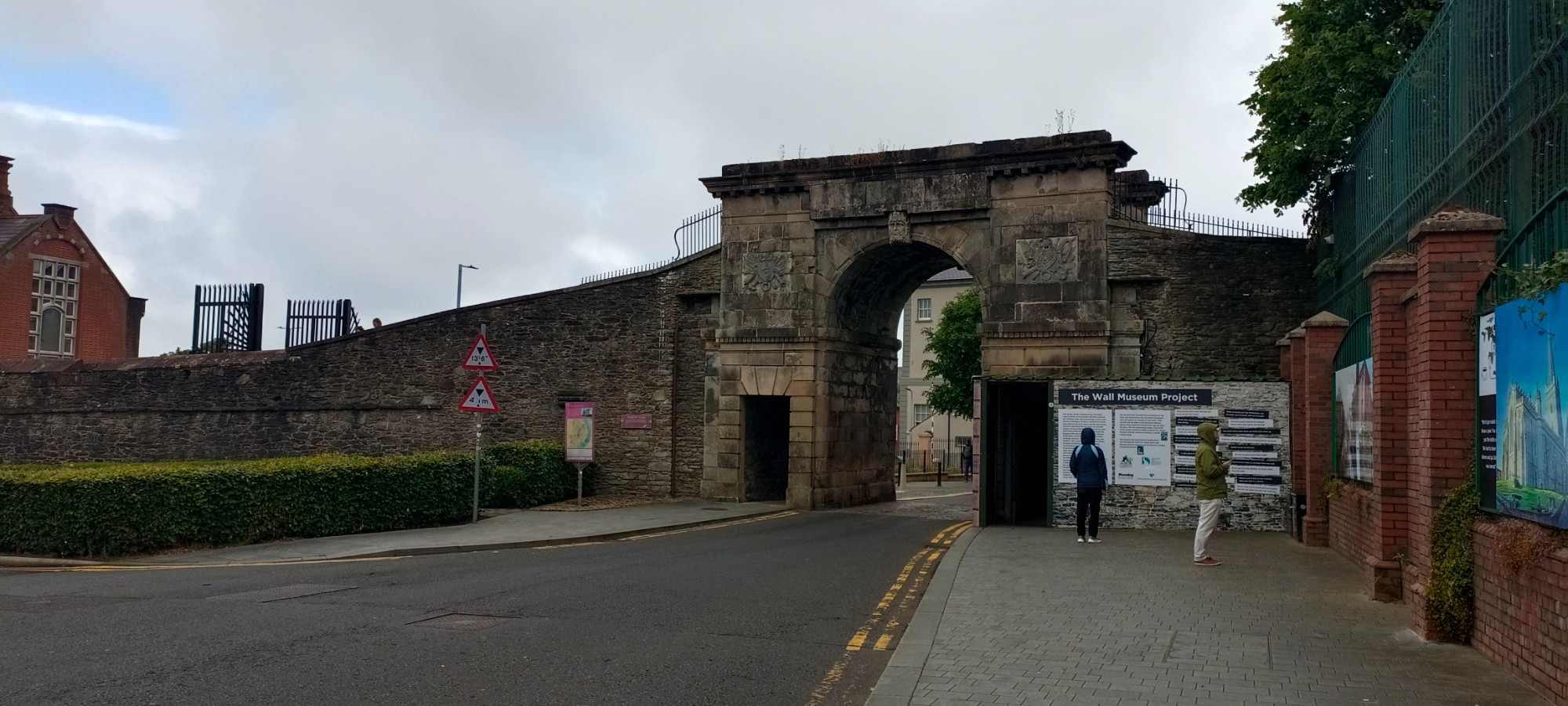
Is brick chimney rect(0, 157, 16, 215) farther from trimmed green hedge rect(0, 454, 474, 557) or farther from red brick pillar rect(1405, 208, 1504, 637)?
red brick pillar rect(1405, 208, 1504, 637)

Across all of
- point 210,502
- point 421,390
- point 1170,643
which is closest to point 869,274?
point 421,390

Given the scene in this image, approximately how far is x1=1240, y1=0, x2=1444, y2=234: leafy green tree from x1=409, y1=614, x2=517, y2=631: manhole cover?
541 inches

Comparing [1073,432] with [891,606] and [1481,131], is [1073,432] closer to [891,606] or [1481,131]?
[891,606]

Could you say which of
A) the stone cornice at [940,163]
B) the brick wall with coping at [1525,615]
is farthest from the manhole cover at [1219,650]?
the stone cornice at [940,163]

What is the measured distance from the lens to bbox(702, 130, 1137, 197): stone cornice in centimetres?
1997

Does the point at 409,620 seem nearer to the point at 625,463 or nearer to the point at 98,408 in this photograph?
the point at 625,463

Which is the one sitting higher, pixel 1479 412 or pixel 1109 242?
pixel 1109 242

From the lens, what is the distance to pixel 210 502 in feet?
47.9

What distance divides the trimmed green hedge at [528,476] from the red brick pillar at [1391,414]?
14.1m

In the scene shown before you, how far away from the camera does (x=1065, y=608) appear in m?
9.55

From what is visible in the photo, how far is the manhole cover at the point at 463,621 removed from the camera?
28.6ft

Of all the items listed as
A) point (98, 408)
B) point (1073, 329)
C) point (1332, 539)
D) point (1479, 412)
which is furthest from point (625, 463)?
point (1479, 412)

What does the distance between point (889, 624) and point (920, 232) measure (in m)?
13.4

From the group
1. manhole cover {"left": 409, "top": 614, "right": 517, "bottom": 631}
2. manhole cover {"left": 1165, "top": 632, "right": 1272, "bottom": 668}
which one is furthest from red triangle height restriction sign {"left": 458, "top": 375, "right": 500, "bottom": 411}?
manhole cover {"left": 1165, "top": 632, "right": 1272, "bottom": 668}
